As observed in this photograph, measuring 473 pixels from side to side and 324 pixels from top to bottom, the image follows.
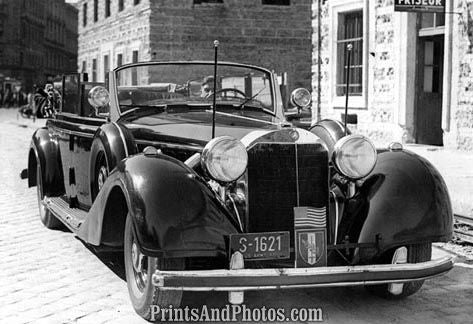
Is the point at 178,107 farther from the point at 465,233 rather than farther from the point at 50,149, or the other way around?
the point at 465,233

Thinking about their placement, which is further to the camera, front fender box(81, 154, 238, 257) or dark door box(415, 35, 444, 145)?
dark door box(415, 35, 444, 145)

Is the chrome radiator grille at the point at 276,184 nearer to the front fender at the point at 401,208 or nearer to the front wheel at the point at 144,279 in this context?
the front fender at the point at 401,208

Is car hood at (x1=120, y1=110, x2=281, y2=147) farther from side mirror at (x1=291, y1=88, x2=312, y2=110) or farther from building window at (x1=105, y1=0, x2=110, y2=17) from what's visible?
building window at (x1=105, y1=0, x2=110, y2=17)

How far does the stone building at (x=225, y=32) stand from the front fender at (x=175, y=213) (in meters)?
20.0

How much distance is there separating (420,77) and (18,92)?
47.0 m

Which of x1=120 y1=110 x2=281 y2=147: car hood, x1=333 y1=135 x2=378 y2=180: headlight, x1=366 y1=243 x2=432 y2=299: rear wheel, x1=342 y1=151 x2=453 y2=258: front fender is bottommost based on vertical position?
x1=366 y1=243 x2=432 y2=299: rear wheel

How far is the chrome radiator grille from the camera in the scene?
418 cm

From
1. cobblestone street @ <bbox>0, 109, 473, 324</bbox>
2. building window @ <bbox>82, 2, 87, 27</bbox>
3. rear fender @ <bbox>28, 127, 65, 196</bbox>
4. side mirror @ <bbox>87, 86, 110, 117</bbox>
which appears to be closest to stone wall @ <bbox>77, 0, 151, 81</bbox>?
building window @ <bbox>82, 2, 87, 27</bbox>

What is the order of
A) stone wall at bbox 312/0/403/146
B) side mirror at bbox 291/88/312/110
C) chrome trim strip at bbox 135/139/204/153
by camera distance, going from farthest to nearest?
stone wall at bbox 312/0/403/146
side mirror at bbox 291/88/312/110
chrome trim strip at bbox 135/139/204/153

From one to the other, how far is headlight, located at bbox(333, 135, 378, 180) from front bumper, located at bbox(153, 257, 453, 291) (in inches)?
26.9


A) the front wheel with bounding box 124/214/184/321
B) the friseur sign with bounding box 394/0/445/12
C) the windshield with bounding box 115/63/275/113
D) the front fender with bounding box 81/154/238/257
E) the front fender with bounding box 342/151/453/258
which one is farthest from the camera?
the friseur sign with bounding box 394/0/445/12

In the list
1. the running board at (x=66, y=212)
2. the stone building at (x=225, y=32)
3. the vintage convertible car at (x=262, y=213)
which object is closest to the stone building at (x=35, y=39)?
the stone building at (x=225, y=32)

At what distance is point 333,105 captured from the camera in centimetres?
1709

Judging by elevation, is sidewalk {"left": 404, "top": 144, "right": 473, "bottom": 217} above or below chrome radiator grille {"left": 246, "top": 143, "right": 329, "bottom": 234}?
below
